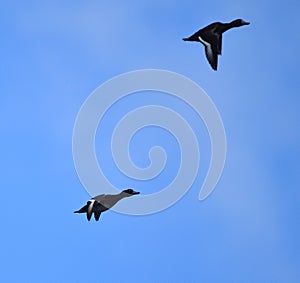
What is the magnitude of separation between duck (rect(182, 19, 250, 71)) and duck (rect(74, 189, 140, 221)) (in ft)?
1.41

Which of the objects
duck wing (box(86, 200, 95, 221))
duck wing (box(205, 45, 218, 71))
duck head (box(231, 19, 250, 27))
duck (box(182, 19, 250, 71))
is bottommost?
duck wing (box(86, 200, 95, 221))

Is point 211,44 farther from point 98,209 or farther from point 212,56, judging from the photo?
point 98,209

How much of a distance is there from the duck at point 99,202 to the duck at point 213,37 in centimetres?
43

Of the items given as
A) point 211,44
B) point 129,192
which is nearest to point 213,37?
point 211,44

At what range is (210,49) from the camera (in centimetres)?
160

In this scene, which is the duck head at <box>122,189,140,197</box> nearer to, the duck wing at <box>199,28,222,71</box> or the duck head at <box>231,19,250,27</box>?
the duck wing at <box>199,28,222,71</box>

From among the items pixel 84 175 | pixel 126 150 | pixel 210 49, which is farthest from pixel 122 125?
pixel 210 49

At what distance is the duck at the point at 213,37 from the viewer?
5.24 ft

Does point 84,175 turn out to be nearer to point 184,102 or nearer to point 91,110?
point 91,110

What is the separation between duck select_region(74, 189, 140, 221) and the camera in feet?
5.09

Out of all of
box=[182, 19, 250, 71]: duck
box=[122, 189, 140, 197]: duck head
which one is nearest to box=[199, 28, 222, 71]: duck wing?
box=[182, 19, 250, 71]: duck

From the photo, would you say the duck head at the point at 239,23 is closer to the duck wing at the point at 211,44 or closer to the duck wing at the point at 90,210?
the duck wing at the point at 211,44

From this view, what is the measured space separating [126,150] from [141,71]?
0.75ft

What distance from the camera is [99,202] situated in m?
1.56
